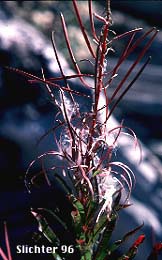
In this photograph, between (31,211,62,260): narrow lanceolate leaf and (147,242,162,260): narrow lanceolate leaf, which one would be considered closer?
(147,242,162,260): narrow lanceolate leaf

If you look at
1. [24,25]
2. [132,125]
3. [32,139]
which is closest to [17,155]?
[32,139]

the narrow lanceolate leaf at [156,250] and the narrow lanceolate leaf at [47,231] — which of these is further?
the narrow lanceolate leaf at [47,231]

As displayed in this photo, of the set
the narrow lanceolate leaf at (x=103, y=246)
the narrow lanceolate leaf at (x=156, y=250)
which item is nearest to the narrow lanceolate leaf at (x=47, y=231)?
the narrow lanceolate leaf at (x=103, y=246)

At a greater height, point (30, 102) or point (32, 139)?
point (30, 102)

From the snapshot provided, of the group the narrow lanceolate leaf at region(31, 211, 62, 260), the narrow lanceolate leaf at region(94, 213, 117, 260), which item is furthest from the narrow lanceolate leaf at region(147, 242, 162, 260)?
the narrow lanceolate leaf at region(31, 211, 62, 260)

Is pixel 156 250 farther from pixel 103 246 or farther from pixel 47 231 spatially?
pixel 47 231

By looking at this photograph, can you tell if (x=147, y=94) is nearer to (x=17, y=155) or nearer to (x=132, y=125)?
(x=132, y=125)

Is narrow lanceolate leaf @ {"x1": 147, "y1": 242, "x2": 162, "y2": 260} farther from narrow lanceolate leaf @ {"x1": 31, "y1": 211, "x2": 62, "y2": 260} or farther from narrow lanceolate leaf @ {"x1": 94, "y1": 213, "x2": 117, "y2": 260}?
narrow lanceolate leaf @ {"x1": 31, "y1": 211, "x2": 62, "y2": 260}

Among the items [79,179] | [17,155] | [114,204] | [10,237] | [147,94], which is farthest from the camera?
[147,94]

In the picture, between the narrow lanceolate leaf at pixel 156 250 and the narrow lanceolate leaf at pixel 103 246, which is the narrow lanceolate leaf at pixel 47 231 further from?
the narrow lanceolate leaf at pixel 156 250

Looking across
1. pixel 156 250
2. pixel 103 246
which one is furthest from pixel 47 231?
pixel 156 250

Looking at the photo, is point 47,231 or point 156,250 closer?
point 156,250
